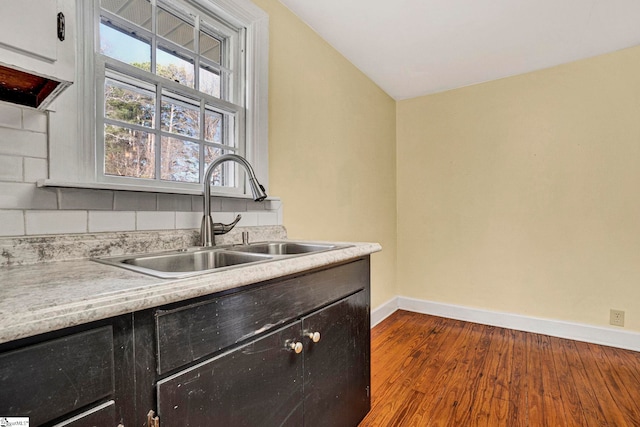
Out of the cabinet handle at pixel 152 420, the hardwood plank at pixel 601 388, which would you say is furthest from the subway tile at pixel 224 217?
the hardwood plank at pixel 601 388

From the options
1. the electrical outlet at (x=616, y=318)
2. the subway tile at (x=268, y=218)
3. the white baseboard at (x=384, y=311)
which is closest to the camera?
the subway tile at (x=268, y=218)

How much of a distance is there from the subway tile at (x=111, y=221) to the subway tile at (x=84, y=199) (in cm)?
2

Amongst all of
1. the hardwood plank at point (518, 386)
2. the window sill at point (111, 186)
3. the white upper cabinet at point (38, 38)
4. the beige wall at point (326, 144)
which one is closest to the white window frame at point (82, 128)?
the window sill at point (111, 186)

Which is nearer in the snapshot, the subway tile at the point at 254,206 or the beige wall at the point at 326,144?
the subway tile at the point at 254,206

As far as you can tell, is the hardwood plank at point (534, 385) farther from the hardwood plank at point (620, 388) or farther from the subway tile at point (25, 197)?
the subway tile at point (25, 197)

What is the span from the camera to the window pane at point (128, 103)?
4.07 feet

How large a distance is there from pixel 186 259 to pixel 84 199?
40 cm

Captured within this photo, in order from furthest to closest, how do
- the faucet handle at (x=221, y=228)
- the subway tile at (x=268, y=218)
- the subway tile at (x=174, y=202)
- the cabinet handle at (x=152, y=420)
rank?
the subway tile at (x=268, y=218)
the faucet handle at (x=221, y=228)
the subway tile at (x=174, y=202)
the cabinet handle at (x=152, y=420)

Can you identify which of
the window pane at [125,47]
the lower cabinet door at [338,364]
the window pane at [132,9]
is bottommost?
the lower cabinet door at [338,364]

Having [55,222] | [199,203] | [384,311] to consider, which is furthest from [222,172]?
[384,311]

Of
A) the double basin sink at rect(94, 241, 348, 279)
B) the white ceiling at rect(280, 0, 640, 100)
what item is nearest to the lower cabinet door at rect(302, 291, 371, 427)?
the double basin sink at rect(94, 241, 348, 279)

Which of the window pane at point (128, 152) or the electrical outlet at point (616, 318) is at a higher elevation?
the window pane at point (128, 152)

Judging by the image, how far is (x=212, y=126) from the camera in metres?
1.67

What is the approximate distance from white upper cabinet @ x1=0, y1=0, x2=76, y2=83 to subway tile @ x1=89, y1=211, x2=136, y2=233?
1.62 feet
